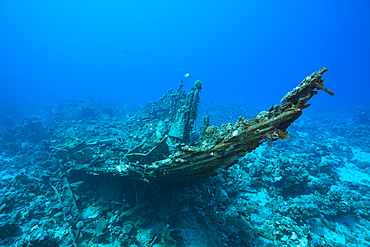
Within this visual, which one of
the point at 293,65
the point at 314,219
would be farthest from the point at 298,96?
the point at 293,65

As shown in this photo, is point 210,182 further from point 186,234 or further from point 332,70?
point 332,70

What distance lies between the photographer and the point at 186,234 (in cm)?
508

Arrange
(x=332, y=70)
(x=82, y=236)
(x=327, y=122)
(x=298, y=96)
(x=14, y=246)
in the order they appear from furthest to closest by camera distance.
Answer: (x=332, y=70) < (x=327, y=122) < (x=82, y=236) < (x=14, y=246) < (x=298, y=96)

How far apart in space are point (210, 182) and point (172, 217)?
2.44 metres

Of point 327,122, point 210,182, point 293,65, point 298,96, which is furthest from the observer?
point 293,65

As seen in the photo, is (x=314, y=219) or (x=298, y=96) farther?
(x=314, y=219)

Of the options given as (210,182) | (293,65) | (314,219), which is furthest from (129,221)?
(293,65)

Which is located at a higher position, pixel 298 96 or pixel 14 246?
pixel 298 96

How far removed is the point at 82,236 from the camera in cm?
542

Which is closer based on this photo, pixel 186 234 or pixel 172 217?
pixel 186 234

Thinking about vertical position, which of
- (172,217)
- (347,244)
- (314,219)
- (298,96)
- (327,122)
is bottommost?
(347,244)

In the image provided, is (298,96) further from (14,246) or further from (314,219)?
(14,246)

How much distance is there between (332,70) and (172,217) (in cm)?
25621

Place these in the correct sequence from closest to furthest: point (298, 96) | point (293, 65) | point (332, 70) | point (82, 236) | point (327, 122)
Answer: point (298, 96), point (82, 236), point (327, 122), point (332, 70), point (293, 65)
